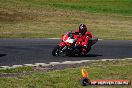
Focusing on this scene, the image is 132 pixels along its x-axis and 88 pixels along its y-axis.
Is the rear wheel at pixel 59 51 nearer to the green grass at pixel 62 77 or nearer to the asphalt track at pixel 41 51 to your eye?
the asphalt track at pixel 41 51

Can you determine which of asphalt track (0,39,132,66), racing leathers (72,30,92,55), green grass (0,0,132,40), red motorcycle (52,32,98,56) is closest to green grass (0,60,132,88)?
asphalt track (0,39,132,66)

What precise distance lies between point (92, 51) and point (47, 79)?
36.6 ft

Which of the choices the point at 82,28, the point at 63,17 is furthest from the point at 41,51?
the point at 63,17

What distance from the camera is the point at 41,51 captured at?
2344 cm

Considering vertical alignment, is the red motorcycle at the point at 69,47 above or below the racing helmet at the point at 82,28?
below

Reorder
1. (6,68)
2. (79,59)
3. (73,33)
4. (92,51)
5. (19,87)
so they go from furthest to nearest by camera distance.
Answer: (92,51) → (73,33) → (79,59) → (6,68) → (19,87)

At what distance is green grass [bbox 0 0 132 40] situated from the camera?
38934 mm

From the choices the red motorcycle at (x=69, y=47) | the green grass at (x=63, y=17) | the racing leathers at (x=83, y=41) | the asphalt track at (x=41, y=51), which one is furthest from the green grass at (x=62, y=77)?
the green grass at (x=63, y=17)

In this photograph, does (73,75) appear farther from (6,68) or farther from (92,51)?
(92,51)

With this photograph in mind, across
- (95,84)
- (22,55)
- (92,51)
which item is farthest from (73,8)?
(95,84)

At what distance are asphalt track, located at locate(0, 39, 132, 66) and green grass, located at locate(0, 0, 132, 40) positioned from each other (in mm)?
6706

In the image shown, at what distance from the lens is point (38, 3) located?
59969 mm

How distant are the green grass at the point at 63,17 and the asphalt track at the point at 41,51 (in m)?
6.71

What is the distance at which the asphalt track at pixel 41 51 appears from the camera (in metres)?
20.0
